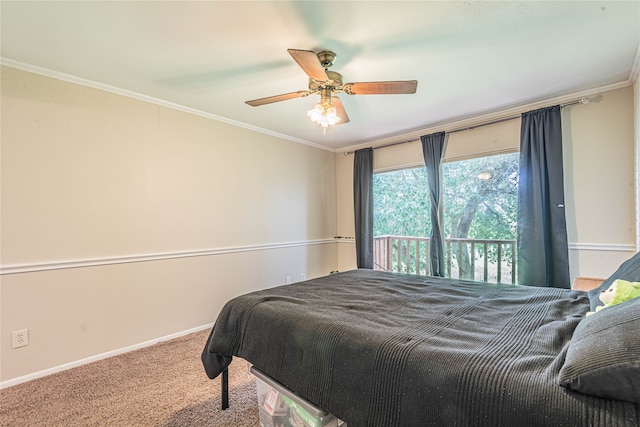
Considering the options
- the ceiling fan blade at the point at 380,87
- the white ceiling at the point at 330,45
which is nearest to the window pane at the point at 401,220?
the white ceiling at the point at 330,45

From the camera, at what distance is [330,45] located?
200 centimetres

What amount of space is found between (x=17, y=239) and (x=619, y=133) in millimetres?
5036

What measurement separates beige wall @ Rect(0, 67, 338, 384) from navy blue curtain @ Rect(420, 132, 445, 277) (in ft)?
6.67

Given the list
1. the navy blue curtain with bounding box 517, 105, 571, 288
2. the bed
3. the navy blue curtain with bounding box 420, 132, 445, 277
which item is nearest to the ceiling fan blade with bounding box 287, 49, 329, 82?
the bed

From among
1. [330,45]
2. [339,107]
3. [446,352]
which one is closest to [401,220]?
[339,107]

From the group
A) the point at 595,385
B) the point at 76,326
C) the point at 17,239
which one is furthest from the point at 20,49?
the point at 595,385

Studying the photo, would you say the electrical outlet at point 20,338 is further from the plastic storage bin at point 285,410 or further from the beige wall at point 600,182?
the beige wall at point 600,182

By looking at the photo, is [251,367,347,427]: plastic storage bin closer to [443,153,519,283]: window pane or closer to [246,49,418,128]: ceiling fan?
[246,49,418,128]: ceiling fan

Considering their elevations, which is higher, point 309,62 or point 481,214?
point 309,62

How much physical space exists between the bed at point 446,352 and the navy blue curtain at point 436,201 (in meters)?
1.72

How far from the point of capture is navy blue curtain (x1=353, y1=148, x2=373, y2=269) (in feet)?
14.4

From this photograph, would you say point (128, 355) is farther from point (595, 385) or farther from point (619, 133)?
point (619, 133)

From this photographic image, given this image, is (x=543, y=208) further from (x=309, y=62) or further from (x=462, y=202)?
(x=309, y=62)

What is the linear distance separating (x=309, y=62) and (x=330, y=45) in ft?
1.16
